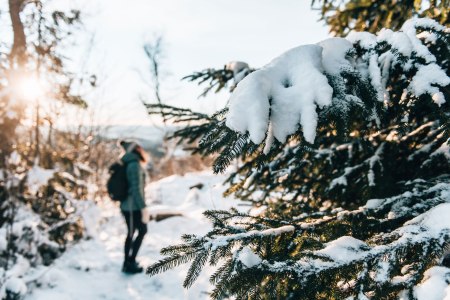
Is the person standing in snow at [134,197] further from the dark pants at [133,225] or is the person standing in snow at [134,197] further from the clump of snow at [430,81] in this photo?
the clump of snow at [430,81]

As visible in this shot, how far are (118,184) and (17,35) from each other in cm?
285

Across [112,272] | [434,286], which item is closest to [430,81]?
[434,286]

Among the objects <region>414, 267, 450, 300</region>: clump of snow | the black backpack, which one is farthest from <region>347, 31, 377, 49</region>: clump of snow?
the black backpack

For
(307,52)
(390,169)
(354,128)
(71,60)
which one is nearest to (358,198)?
(390,169)

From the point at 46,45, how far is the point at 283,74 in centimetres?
593

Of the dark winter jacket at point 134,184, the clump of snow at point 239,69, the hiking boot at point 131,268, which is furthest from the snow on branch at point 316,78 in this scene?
the hiking boot at point 131,268

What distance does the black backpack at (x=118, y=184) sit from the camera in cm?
512

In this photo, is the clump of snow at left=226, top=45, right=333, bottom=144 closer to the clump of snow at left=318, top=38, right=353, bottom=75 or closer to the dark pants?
the clump of snow at left=318, top=38, right=353, bottom=75

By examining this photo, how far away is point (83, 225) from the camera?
24.3 feet

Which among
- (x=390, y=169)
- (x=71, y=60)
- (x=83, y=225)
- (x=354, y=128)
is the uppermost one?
(x=71, y=60)

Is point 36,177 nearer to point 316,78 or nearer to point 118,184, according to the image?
point 118,184

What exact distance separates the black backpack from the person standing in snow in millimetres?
55

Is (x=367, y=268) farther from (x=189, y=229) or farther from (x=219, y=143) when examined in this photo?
(x=189, y=229)

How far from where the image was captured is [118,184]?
5137mm
